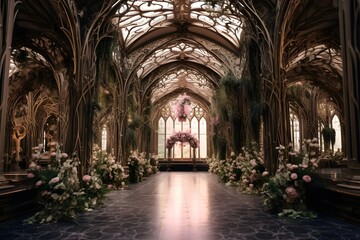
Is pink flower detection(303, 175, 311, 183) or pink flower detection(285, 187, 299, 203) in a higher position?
pink flower detection(303, 175, 311, 183)

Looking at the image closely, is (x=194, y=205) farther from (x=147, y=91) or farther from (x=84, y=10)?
(x=147, y=91)

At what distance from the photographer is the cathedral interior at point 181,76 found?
3.92m

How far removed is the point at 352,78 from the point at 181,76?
15244mm

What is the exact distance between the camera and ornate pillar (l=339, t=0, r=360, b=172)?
3725 millimetres

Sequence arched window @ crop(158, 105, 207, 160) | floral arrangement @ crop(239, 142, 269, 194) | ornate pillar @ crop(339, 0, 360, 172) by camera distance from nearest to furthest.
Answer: ornate pillar @ crop(339, 0, 360, 172)
floral arrangement @ crop(239, 142, 269, 194)
arched window @ crop(158, 105, 207, 160)

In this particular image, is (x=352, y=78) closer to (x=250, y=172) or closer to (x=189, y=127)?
(x=250, y=172)

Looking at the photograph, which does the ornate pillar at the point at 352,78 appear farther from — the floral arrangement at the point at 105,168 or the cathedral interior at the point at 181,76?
the floral arrangement at the point at 105,168

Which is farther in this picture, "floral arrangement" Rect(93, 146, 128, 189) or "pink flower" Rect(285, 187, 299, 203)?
"floral arrangement" Rect(93, 146, 128, 189)

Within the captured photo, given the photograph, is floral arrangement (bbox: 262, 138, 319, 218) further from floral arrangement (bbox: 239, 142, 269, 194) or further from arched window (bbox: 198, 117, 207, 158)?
arched window (bbox: 198, 117, 207, 158)

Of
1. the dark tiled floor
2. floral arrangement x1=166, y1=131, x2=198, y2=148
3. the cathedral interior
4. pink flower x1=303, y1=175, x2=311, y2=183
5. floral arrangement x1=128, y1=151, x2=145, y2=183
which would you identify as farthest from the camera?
floral arrangement x1=166, y1=131, x2=198, y2=148

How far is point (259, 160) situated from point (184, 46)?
7.93 m

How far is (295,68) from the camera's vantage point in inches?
550

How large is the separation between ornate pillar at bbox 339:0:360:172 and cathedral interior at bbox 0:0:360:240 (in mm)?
18

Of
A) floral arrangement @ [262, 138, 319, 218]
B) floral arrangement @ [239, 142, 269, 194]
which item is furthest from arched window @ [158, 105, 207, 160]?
floral arrangement @ [262, 138, 319, 218]
